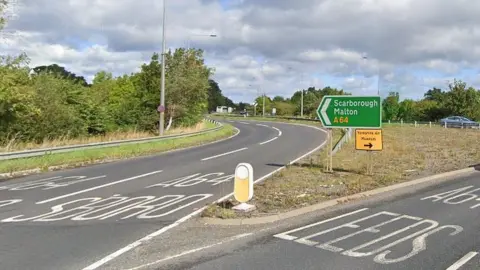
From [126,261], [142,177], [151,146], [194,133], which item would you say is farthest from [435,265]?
[194,133]

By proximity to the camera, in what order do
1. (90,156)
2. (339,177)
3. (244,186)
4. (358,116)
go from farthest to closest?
(90,156) < (358,116) < (339,177) < (244,186)

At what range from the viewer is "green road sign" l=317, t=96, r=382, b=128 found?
14172mm

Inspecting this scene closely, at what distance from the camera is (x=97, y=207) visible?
975 centimetres

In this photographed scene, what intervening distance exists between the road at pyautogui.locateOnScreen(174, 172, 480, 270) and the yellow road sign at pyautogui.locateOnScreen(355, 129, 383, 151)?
480 cm

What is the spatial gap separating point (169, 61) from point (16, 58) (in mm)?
15987

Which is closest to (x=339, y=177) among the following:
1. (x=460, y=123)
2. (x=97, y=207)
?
(x=97, y=207)

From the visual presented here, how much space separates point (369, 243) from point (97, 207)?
5.56 m

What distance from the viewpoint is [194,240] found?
23.1 feet

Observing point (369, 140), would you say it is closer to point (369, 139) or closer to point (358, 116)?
point (369, 139)

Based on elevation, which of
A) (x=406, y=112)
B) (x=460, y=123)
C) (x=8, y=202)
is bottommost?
(x=8, y=202)

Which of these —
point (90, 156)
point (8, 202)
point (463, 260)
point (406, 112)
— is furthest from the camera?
point (406, 112)

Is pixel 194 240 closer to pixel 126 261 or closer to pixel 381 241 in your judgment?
pixel 126 261

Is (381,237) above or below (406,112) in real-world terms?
below

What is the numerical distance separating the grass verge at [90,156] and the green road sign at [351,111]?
9.56 meters
